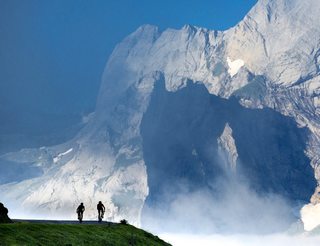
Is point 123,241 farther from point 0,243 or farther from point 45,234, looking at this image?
point 0,243

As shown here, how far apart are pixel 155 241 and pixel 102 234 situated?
13595 mm

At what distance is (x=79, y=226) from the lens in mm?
76000

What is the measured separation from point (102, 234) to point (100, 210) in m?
10.6

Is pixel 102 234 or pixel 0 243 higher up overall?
pixel 102 234

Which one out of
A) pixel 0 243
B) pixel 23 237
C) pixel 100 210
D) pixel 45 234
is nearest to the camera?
pixel 0 243

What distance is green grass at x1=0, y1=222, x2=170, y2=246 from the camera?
60188 mm

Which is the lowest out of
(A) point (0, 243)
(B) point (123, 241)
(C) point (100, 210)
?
(A) point (0, 243)

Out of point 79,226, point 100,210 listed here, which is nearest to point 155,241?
point 100,210

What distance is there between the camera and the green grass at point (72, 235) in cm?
6019

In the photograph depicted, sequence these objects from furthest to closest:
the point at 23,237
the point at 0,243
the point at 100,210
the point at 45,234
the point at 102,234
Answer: the point at 100,210
the point at 102,234
the point at 45,234
the point at 23,237
the point at 0,243

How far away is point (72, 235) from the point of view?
2687 inches

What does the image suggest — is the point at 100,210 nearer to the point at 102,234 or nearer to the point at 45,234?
the point at 102,234

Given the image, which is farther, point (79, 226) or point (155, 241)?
point (155, 241)

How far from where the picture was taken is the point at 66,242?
64062 millimetres
